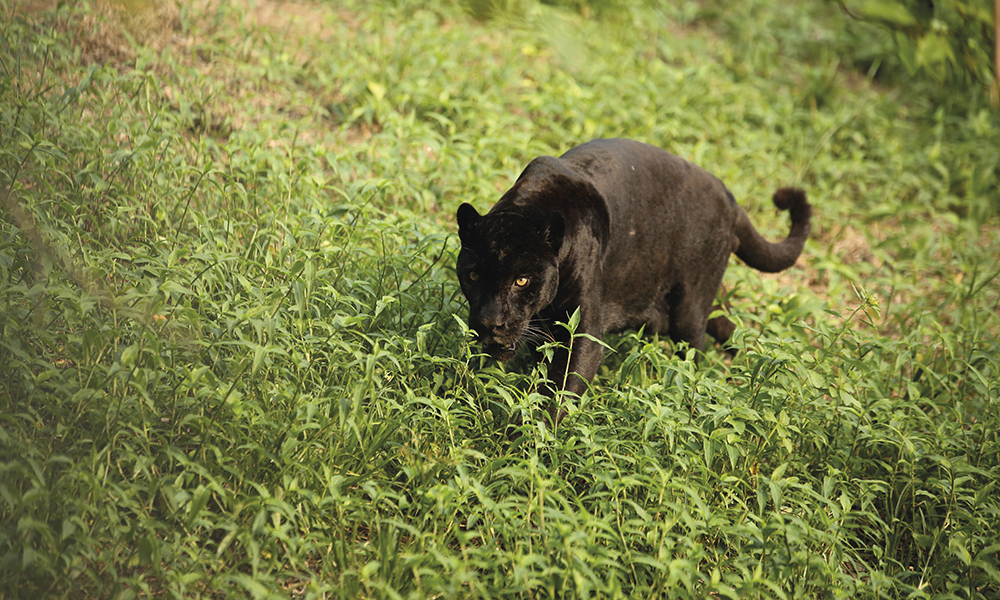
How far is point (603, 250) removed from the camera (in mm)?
3588

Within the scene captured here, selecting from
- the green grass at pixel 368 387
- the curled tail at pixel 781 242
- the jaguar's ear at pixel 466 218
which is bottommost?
the green grass at pixel 368 387

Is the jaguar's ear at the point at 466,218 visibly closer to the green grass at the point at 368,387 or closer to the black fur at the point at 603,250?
the black fur at the point at 603,250

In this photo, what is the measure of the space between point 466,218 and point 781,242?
2283 millimetres

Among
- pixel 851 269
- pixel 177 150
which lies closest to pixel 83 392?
pixel 177 150

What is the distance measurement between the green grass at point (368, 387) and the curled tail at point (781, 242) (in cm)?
33

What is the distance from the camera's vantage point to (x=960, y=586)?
289 centimetres

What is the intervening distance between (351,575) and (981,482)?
2981 millimetres

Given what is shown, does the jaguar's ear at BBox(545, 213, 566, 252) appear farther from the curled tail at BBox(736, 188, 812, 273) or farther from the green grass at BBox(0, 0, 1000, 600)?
the curled tail at BBox(736, 188, 812, 273)

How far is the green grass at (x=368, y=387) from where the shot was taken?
253 cm

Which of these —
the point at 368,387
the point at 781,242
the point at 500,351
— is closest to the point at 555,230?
the point at 500,351

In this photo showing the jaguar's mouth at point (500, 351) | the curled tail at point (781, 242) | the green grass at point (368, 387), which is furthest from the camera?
the curled tail at point (781, 242)

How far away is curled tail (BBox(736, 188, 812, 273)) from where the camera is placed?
4.48m

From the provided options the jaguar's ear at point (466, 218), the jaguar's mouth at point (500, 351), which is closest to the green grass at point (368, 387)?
the jaguar's mouth at point (500, 351)

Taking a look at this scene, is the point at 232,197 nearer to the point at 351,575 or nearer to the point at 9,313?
the point at 9,313
